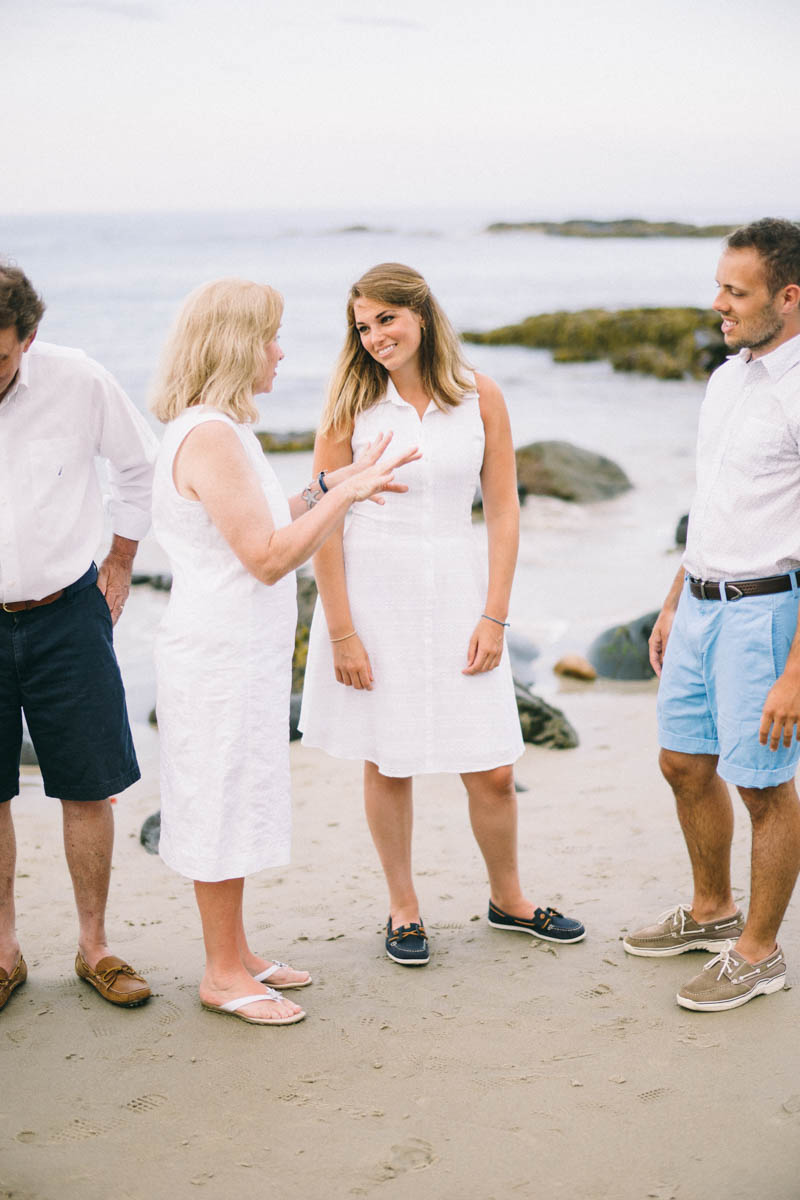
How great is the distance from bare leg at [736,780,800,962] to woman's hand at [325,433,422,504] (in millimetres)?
1288

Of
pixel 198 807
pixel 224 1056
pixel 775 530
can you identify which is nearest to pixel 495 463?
pixel 775 530

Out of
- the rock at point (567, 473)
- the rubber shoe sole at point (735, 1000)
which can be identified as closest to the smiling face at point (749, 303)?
the rubber shoe sole at point (735, 1000)

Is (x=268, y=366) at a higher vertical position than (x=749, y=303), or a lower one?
lower

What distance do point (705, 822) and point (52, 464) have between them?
7.07 ft

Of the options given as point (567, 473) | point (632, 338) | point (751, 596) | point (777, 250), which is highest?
point (777, 250)

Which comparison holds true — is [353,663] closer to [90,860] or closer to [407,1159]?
[90,860]

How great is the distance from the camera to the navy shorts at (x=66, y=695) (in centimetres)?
303

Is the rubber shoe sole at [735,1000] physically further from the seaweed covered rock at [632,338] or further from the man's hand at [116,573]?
the seaweed covered rock at [632,338]

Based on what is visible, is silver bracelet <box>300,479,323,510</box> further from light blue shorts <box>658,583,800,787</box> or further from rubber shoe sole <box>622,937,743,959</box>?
rubber shoe sole <box>622,937,743,959</box>

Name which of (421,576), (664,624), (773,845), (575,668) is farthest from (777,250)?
(575,668)

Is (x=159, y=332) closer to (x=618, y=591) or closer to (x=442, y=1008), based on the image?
(x=618, y=591)

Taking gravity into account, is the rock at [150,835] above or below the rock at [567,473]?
below

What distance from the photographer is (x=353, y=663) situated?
10.8 feet

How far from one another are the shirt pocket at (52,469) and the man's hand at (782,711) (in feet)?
6.42
